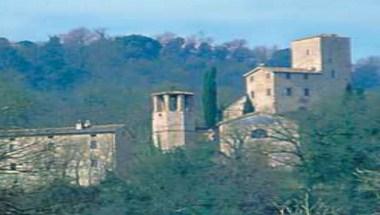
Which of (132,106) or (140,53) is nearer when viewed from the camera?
(132,106)

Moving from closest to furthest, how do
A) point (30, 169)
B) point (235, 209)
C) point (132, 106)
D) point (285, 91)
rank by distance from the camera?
point (30, 169) < point (235, 209) < point (132, 106) < point (285, 91)

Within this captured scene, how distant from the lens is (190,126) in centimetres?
4225

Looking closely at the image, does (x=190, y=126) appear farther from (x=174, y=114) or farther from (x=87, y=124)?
(x=87, y=124)

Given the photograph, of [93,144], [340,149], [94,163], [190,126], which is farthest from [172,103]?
[340,149]

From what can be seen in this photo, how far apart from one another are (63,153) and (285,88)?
118 feet

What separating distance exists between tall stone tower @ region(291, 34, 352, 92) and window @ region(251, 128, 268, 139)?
24980 mm

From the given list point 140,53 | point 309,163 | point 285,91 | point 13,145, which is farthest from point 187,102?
point 13,145

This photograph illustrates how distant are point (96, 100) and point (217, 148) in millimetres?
16669

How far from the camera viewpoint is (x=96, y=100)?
147ft

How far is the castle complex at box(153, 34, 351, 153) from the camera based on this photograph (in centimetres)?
4206

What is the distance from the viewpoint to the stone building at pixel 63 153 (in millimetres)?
7879

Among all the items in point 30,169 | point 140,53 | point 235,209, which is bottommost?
point 235,209

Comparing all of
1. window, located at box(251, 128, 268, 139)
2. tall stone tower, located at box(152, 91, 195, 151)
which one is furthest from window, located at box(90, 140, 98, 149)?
window, located at box(251, 128, 268, 139)

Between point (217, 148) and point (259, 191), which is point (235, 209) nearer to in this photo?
point (259, 191)
